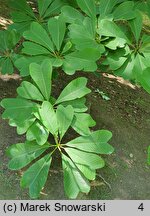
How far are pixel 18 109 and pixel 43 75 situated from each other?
22 centimetres

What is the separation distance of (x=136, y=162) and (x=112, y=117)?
1.57 ft

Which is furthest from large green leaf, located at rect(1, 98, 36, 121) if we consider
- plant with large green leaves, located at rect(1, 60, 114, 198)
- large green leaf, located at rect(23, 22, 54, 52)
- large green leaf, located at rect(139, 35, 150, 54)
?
large green leaf, located at rect(139, 35, 150, 54)

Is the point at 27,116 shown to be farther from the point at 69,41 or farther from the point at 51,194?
the point at 51,194

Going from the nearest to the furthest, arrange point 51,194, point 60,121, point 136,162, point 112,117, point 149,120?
point 60,121
point 51,194
point 136,162
point 112,117
point 149,120

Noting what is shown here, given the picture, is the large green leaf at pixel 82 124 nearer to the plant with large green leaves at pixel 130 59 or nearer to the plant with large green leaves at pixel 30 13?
the plant with large green leaves at pixel 130 59

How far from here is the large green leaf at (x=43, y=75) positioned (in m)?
1.72

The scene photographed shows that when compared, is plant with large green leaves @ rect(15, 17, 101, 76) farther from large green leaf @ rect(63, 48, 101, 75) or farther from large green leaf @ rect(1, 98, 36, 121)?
large green leaf @ rect(1, 98, 36, 121)

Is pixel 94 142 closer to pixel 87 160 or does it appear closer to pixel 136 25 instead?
pixel 87 160

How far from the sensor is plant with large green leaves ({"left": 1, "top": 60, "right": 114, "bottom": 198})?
1672 mm

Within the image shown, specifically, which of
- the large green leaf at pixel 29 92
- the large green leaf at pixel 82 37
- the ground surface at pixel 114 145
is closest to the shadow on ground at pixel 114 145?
the ground surface at pixel 114 145

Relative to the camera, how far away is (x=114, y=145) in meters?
2.70

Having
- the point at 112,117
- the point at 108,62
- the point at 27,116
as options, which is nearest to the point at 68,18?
the point at 108,62

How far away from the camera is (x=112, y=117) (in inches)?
116

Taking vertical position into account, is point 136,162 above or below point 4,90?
below
